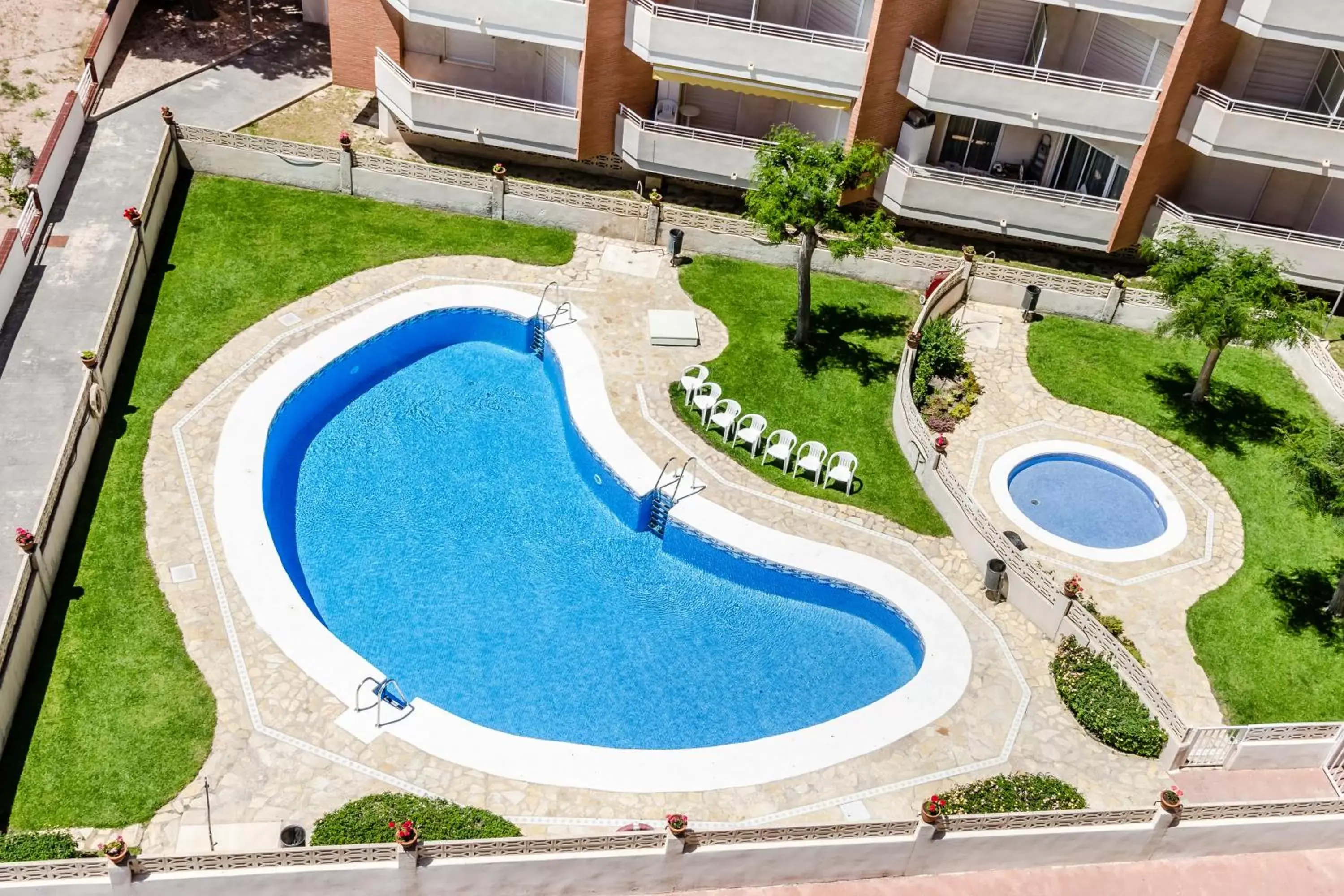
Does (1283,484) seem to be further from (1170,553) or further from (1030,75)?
(1030,75)

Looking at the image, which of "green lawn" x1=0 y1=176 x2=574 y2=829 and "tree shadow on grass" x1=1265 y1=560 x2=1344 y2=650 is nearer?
"green lawn" x1=0 y1=176 x2=574 y2=829

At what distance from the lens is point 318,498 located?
103ft

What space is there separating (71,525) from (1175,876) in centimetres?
2441

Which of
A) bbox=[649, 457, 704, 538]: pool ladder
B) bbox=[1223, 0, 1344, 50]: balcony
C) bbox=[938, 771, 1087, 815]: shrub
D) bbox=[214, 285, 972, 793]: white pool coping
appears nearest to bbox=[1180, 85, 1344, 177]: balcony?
bbox=[1223, 0, 1344, 50]: balcony

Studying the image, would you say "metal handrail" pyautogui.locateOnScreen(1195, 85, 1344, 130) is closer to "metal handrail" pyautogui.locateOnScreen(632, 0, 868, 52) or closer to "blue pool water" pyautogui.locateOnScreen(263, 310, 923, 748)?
"metal handrail" pyautogui.locateOnScreen(632, 0, 868, 52)

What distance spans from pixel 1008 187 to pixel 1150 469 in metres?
10.1

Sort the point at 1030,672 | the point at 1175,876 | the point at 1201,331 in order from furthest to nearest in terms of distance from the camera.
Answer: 1. the point at 1201,331
2. the point at 1030,672
3. the point at 1175,876

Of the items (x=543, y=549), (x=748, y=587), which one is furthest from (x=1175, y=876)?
(x=543, y=549)

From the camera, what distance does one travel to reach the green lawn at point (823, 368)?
32.1m

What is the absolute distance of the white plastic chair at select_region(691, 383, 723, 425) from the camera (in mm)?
33125

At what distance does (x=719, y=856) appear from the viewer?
74.1 ft

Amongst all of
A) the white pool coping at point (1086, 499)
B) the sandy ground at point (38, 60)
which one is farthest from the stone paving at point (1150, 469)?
the sandy ground at point (38, 60)

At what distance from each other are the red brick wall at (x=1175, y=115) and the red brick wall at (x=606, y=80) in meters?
14.9

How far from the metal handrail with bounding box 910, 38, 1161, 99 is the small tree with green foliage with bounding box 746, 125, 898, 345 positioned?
4.39 m
